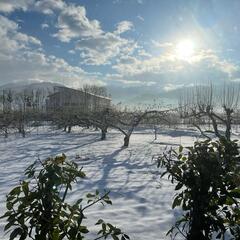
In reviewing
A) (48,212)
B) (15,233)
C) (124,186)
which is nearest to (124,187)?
(124,186)

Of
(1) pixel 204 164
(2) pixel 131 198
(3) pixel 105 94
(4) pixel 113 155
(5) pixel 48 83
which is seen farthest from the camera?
(5) pixel 48 83

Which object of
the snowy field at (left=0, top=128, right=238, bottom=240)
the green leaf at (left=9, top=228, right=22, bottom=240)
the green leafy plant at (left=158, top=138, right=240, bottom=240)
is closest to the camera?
the green leaf at (left=9, top=228, right=22, bottom=240)

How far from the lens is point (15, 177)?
703 centimetres

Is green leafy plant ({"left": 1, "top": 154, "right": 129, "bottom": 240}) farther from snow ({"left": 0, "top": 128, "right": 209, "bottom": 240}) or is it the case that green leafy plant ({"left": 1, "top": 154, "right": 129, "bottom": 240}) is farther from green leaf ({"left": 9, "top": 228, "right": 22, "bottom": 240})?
snow ({"left": 0, "top": 128, "right": 209, "bottom": 240})

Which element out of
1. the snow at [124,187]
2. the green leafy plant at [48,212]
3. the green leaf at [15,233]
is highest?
the green leafy plant at [48,212]

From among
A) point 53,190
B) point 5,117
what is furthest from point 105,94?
point 53,190

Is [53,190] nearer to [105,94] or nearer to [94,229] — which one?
[94,229]

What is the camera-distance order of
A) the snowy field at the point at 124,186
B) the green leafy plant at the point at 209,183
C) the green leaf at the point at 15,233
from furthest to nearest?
the snowy field at the point at 124,186
the green leafy plant at the point at 209,183
the green leaf at the point at 15,233

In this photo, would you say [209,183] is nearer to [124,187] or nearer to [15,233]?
[15,233]

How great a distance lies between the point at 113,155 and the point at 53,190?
8192 millimetres

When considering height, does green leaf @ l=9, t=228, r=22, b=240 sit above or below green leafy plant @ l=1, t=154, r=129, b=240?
below

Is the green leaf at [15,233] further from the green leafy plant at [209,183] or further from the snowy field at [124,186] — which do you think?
the snowy field at [124,186]

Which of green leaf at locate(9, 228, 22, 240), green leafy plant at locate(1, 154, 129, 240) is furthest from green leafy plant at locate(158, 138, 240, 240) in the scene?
green leaf at locate(9, 228, 22, 240)

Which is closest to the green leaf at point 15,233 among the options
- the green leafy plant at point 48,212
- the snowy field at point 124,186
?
the green leafy plant at point 48,212
